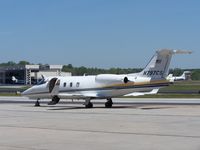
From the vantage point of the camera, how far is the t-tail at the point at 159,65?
35.6 m

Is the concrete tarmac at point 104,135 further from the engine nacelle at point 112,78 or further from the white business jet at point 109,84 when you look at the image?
the engine nacelle at point 112,78

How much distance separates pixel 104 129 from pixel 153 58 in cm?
1709

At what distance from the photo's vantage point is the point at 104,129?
1994 centimetres

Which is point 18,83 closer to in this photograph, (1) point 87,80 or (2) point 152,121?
(1) point 87,80

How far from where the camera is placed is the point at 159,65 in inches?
1410

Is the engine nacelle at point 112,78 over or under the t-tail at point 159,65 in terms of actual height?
under

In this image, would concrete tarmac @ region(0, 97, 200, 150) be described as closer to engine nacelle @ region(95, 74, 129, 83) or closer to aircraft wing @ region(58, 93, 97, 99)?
engine nacelle @ region(95, 74, 129, 83)

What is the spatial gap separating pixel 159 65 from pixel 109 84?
4.13 meters

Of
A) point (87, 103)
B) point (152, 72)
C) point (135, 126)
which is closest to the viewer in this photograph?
point (135, 126)

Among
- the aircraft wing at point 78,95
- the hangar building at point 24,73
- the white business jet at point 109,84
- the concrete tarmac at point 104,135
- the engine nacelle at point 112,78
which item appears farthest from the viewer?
the hangar building at point 24,73

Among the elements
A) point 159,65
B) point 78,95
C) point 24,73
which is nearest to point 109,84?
point 78,95

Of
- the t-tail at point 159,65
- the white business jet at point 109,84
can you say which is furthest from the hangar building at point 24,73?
the t-tail at point 159,65

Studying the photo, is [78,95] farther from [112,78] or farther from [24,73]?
[24,73]

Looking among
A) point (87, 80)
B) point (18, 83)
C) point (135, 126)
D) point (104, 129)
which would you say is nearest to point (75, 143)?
point (104, 129)
